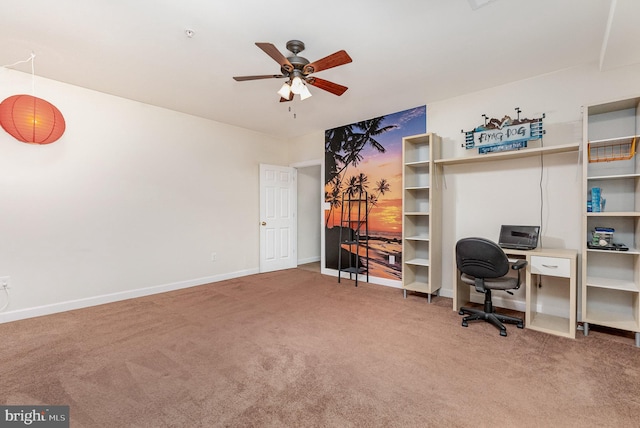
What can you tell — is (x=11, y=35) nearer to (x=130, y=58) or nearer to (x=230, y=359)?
(x=130, y=58)

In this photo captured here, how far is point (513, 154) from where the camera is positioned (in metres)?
3.05

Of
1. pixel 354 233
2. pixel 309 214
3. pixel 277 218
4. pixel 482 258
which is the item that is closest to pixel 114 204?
pixel 277 218

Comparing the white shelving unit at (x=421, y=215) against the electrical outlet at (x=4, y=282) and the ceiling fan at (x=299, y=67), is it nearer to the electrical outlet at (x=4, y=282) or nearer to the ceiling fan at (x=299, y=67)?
the ceiling fan at (x=299, y=67)

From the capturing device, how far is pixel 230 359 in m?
2.23

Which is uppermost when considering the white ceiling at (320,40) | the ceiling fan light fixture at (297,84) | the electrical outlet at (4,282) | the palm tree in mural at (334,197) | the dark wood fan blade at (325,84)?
the white ceiling at (320,40)

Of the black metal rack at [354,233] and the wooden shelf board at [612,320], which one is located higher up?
the black metal rack at [354,233]

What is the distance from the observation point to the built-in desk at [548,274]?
2568 mm

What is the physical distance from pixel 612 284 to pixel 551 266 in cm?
45

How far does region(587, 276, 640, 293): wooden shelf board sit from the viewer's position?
238cm

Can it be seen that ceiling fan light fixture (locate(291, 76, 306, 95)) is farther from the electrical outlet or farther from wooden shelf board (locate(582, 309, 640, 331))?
the electrical outlet

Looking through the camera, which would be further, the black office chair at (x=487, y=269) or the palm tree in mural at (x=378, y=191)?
the palm tree in mural at (x=378, y=191)

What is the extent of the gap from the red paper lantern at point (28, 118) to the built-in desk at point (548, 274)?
4.84 m


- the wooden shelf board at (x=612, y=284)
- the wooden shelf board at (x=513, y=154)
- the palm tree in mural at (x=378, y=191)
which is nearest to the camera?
the wooden shelf board at (x=612, y=284)

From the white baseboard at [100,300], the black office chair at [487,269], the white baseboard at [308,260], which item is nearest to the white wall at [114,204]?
the white baseboard at [100,300]
